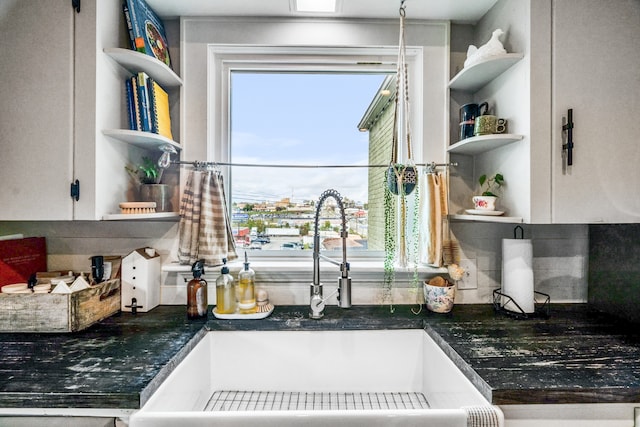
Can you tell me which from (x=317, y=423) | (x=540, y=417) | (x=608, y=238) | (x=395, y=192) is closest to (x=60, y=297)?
(x=317, y=423)

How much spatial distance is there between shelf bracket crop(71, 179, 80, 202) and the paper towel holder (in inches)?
71.1

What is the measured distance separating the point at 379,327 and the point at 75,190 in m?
1.32

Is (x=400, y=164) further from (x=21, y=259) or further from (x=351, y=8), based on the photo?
(x=21, y=259)

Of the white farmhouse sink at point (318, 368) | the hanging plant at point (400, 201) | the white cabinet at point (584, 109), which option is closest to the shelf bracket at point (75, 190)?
the white farmhouse sink at point (318, 368)

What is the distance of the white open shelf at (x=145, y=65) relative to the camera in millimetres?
1286

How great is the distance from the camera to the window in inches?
70.0

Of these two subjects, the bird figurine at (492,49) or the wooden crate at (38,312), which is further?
the bird figurine at (492,49)

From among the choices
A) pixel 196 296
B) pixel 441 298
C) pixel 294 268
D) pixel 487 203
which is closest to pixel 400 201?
pixel 487 203

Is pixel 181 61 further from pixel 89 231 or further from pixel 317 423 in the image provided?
pixel 317 423

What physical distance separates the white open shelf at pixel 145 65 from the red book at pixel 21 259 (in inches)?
35.0

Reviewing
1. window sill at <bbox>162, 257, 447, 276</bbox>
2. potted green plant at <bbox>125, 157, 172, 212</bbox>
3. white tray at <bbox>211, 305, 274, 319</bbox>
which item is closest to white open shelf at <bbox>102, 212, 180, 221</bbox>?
potted green plant at <bbox>125, 157, 172, 212</bbox>

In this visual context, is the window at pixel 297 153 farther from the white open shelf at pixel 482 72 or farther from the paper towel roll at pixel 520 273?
the paper towel roll at pixel 520 273

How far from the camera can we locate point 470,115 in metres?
1.51

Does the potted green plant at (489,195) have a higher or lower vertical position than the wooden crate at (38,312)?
higher
